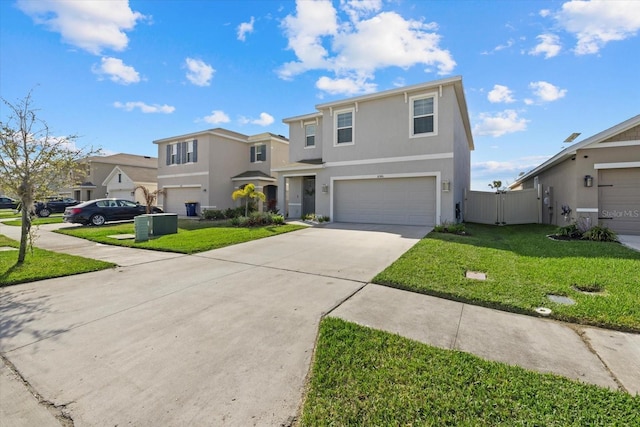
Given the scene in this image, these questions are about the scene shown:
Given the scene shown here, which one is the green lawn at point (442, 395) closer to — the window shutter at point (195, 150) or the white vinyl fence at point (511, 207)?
the white vinyl fence at point (511, 207)

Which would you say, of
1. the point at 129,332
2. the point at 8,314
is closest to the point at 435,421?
the point at 129,332

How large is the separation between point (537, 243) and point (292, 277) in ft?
26.1

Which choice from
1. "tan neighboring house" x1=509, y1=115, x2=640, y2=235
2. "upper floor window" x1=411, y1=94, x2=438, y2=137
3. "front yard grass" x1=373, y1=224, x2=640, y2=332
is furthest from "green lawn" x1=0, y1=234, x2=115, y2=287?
"tan neighboring house" x1=509, y1=115, x2=640, y2=235

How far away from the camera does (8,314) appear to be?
4.12 meters

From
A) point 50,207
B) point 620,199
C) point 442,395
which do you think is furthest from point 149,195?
point 620,199

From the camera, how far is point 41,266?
6.61m

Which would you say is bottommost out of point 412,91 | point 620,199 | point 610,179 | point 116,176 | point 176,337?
→ point 176,337

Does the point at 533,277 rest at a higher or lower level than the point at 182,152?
lower

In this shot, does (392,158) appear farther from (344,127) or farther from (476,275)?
(476,275)

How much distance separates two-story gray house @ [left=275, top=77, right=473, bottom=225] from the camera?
12200 mm

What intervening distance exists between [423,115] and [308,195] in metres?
7.54

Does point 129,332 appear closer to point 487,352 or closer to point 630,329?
point 487,352

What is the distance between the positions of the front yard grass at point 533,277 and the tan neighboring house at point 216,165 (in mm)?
15413

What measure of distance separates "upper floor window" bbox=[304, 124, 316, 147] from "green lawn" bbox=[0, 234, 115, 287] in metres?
12.4
